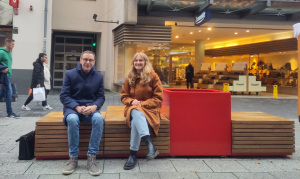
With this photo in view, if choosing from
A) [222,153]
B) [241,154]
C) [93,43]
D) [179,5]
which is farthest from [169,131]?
[93,43]

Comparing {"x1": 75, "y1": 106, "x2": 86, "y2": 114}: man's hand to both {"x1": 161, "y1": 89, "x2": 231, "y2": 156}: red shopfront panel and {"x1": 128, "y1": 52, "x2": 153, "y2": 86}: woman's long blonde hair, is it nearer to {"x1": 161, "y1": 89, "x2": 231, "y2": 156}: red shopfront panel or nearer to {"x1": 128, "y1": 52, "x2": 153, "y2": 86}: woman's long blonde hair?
{"x1": 128, "y1": 52, "x2": 153, "y2": 86}: woman's long blonde hair

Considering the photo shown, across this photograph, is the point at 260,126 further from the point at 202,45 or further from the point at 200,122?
the point at 202,45

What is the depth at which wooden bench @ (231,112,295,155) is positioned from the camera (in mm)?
4391

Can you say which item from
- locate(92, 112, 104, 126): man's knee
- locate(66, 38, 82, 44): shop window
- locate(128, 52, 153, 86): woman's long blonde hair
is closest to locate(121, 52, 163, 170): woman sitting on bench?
locate(128, 52, 153, 86): woman's long blonde hair

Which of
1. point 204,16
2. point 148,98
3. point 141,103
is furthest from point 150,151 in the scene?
point 204,16

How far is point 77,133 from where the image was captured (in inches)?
151

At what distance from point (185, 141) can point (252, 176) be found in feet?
3.60

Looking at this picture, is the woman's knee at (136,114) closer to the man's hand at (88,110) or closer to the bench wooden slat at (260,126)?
the man's hand at (88,110)

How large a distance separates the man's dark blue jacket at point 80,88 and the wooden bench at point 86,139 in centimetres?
31

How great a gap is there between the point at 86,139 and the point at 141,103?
3.06ft

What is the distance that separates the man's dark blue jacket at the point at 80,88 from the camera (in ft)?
13.5

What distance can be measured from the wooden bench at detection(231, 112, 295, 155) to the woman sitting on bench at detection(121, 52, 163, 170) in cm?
125

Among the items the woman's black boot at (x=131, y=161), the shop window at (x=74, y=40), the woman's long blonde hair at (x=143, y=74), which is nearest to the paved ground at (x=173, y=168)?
the woman's black boot at (x=131, y=161)

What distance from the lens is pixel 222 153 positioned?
4.42m
